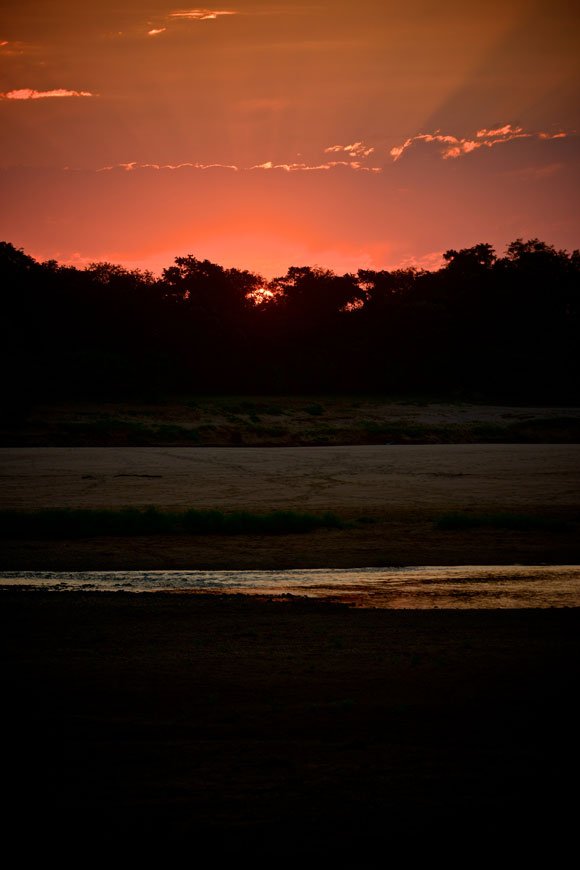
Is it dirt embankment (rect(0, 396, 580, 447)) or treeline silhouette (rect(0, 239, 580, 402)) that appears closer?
dirt embankment (rect(0, 396, 580, 447))

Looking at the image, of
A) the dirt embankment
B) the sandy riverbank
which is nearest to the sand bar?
the sandy riverbank

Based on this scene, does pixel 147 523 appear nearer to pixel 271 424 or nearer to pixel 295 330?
pixel 271 424

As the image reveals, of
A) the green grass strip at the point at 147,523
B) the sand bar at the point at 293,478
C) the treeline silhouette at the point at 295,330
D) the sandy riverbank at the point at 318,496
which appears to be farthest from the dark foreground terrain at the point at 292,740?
the treeline silhouette at the point at 295,330

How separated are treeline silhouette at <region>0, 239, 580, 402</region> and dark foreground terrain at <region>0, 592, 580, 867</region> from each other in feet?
136

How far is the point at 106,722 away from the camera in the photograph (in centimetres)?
551

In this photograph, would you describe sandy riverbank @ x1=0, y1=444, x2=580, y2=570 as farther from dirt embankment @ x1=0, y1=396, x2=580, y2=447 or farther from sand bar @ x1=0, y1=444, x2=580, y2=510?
dirt embankment @ x1=0, y1=396, x2=580, y2=447

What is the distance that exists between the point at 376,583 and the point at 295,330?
54320 millimetres

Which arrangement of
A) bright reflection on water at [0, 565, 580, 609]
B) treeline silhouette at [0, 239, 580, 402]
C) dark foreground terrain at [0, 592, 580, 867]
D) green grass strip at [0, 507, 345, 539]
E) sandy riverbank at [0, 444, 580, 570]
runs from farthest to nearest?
1. treeline silhouette at [0, 239, 580, 402]
2. green grass strip at [0, 507, 345, 539]
3. sandy riverbank at [0, 444, 580, 570]
4. bright reflection on water at [0, 565, 580, 609]
5. dark foreground terrain at [0, 592, 580, 867]

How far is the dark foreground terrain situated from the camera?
4.07 meters

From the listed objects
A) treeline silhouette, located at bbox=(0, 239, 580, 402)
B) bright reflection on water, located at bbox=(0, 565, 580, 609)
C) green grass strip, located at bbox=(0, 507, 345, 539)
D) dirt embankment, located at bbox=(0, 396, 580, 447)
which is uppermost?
treeline silhouette, located at bbox=(0, 239, 580, 402)

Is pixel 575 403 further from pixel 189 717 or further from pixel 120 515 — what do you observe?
pixel 189 717

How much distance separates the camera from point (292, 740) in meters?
5.20

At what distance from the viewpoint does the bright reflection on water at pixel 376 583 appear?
33.0 feet

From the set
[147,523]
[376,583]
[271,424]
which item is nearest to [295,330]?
[271,424]
